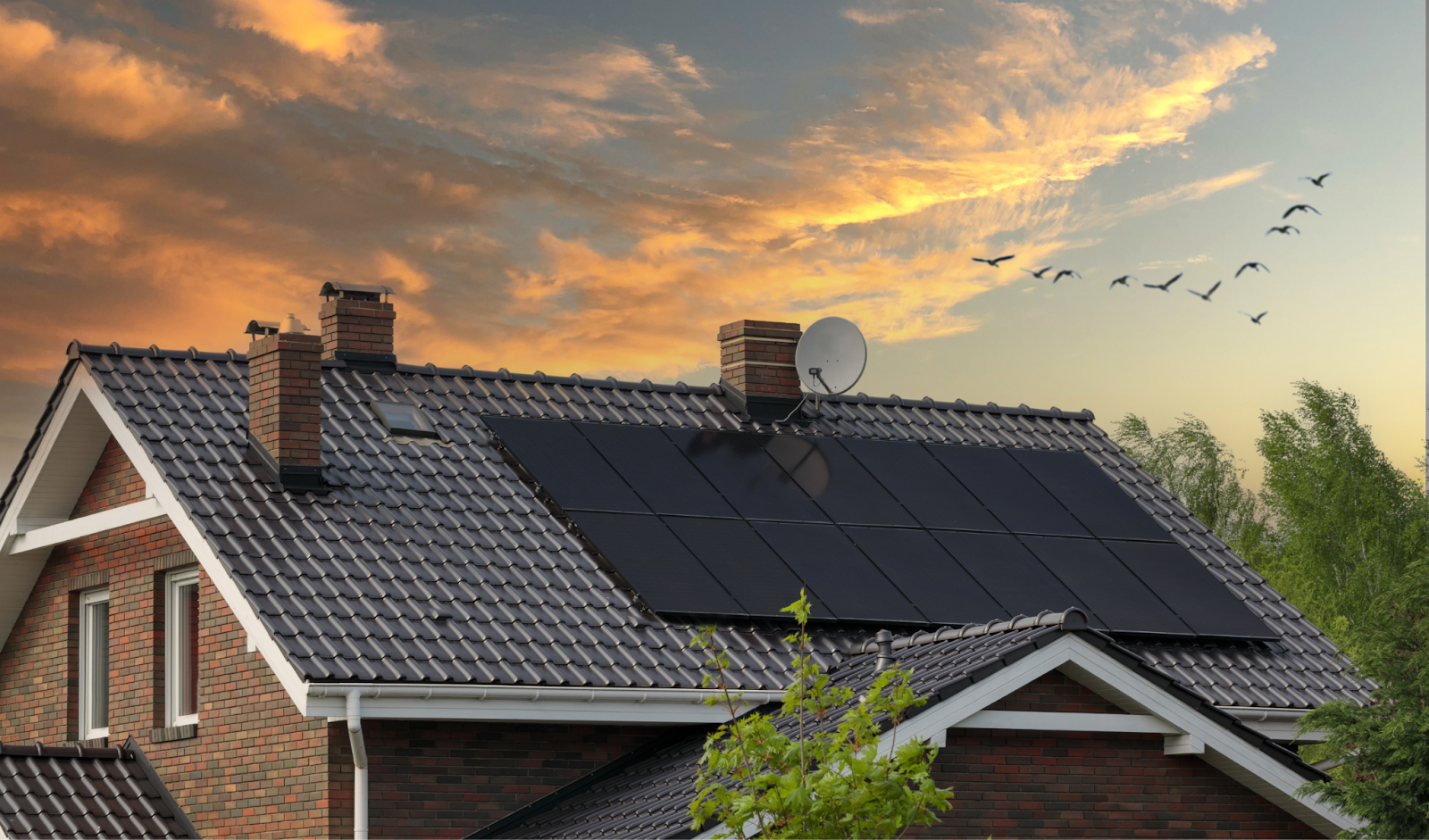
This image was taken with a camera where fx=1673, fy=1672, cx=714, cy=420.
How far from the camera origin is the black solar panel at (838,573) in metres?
16.7

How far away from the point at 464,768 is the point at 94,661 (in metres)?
6.06

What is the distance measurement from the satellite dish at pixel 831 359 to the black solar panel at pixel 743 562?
3.78m

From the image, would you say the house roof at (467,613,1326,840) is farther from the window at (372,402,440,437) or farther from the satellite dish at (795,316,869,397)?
A: the satellite dish at (795,316,869,397)

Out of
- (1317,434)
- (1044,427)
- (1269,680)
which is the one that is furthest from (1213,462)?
(1269,680)

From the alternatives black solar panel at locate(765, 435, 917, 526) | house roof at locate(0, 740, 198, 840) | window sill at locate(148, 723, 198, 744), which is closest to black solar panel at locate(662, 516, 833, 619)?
black solar panel at locate(765, 435, 917, 526)

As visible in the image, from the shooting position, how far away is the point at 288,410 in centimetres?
1609

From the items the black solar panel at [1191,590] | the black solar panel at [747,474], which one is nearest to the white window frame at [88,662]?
the black solar panel at [747,474]

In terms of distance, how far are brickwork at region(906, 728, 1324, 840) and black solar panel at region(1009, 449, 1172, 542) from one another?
4956 mm

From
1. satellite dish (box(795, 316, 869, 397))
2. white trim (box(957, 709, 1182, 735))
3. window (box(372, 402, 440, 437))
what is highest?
satellite dish (box(795, 316, 869, 397))

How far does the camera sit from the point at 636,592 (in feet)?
52.2

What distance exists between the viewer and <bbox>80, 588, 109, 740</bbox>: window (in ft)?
58.9

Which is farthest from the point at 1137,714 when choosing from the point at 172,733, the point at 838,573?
the point at 172,733

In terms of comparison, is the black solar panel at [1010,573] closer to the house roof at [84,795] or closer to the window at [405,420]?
the window at [405,420]

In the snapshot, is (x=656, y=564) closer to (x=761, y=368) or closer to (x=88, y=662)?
(x=761, y=368)
